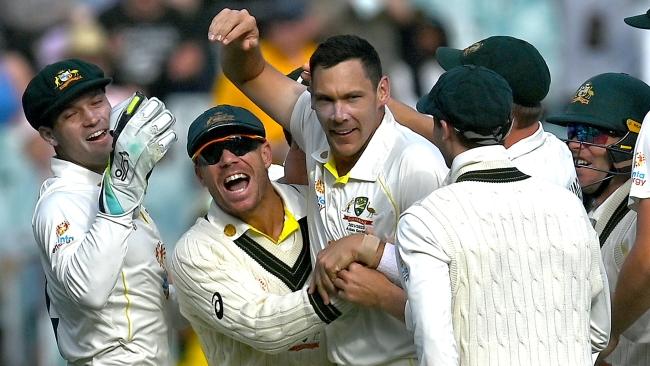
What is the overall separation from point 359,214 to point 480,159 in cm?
72

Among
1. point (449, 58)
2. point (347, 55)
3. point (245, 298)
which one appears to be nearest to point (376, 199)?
point (347, 55)

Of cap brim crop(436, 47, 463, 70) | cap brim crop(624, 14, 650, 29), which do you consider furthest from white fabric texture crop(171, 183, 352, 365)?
cap brim crop(624, 14, 650, 29)

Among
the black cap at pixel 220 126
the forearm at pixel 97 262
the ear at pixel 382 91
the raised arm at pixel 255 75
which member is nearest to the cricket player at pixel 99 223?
the forearm at pixel 97 262

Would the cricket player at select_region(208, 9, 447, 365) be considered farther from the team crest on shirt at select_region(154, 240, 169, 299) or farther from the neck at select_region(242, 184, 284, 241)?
the team crest on shirt at select_region(154, 240, 169, 299)

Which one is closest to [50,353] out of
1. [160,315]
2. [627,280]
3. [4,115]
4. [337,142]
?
[4,115]

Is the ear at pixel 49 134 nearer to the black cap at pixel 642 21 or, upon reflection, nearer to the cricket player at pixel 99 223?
the cricket player at pixel 99 223

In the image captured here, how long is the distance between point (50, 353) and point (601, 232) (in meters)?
4.49

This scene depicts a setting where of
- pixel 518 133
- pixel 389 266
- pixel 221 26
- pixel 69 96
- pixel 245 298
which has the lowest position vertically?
pixel 245 298

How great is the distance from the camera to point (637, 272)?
4488mm

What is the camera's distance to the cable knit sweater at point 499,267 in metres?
3.93

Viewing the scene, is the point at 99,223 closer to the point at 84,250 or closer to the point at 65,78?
the point at 84,250

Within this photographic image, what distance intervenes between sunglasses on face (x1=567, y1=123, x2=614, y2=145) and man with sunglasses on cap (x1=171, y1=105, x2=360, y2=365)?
3.86 ft

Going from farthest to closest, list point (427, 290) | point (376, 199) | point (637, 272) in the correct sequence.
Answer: point (376, 199), point (637, 272), point (427, 290)

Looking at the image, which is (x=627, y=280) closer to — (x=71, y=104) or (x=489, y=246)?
(x=489, y=246)
